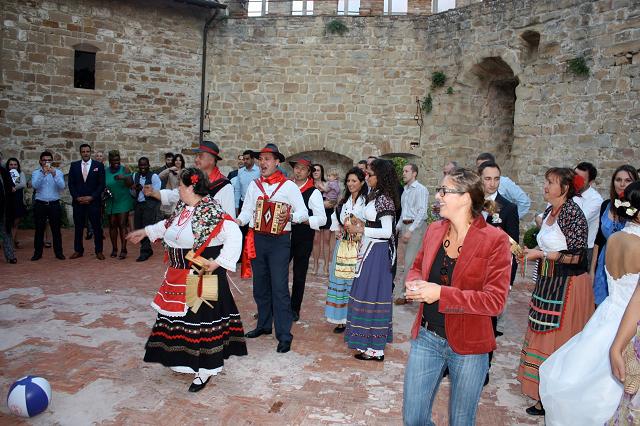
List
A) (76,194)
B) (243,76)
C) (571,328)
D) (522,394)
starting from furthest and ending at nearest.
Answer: (243,76) → (76,194) → (522,394) → (571,328)

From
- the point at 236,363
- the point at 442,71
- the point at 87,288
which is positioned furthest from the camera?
the point at 442,71

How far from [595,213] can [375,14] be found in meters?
11.2

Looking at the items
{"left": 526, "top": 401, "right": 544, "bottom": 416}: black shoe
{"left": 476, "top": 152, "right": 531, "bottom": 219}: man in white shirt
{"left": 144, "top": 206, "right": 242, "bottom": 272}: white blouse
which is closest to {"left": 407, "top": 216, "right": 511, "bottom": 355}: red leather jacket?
{"left": 526, "top": 401, "right": 544, "bottom": 416}: black shoe

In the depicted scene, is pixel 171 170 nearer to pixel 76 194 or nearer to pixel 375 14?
pixel 76 194

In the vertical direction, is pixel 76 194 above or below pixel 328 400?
above

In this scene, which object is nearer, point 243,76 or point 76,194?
point 76,194

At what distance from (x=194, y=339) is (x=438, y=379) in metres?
2.20

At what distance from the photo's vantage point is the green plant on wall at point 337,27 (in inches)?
585

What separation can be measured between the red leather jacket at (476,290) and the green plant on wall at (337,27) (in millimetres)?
13068

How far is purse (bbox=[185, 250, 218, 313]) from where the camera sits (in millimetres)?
4316

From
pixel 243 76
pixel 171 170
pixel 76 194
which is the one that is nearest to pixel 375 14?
pixel 243 76

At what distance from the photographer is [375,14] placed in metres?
15.0

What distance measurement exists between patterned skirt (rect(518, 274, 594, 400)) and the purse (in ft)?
8.75

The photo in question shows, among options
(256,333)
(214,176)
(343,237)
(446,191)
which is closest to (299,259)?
(343,237)
